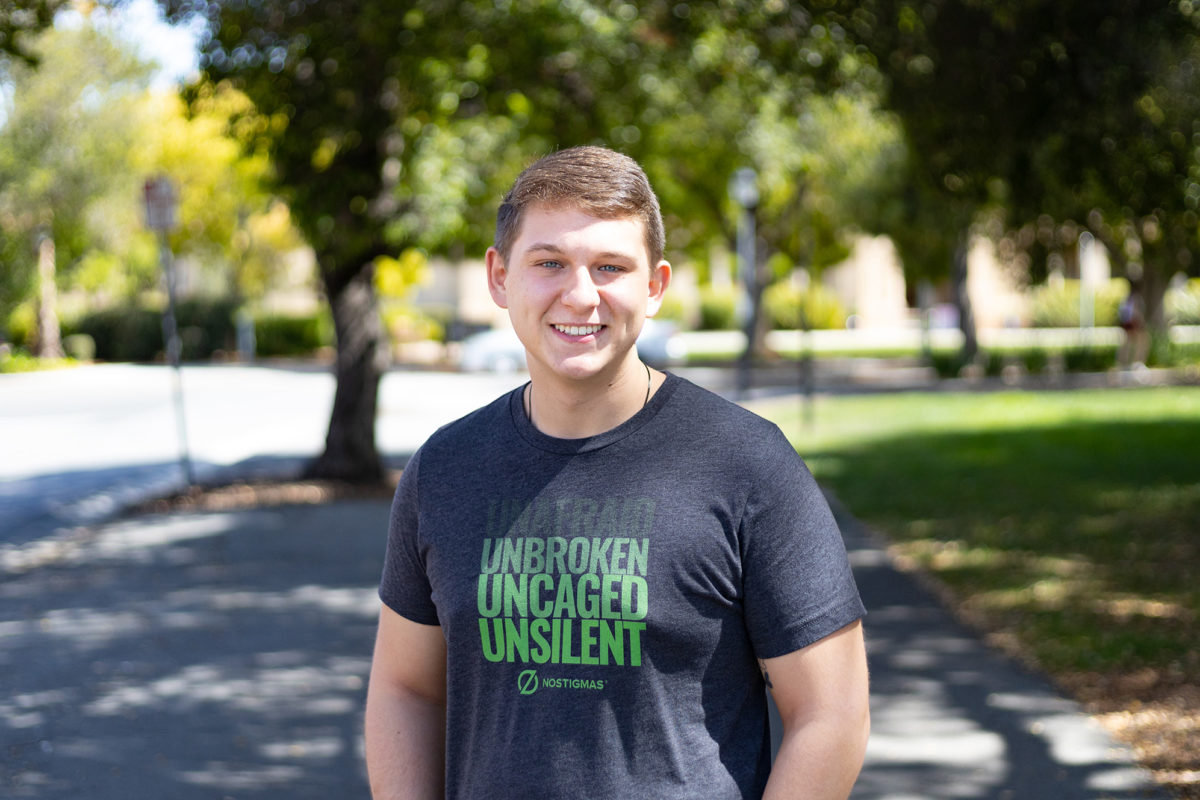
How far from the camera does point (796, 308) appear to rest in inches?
1836

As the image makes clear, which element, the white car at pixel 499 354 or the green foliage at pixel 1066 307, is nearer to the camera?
the white car at pixel 499 354

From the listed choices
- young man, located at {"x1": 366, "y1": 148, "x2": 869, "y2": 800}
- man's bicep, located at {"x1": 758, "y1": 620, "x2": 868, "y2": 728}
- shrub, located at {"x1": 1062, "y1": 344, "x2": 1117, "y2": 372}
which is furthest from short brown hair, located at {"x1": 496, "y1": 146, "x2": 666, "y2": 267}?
shrub, located at {"x1": 1062, "y1": 344, "x2": 1117, "y2": 372}

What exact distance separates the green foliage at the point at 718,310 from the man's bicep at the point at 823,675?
5459 centimetres

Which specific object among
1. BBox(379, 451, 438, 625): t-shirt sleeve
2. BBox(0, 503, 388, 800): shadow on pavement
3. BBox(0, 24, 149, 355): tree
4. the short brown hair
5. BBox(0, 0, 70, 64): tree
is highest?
BBox(0, 24, 149, 355): tree

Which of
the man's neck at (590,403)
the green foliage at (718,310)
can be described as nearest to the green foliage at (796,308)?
the green foliage at (718,310)

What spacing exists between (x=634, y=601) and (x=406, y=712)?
20.7 inches

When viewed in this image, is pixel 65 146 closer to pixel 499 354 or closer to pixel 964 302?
pixel 499 354

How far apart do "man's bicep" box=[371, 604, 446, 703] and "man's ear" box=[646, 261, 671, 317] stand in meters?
0.62

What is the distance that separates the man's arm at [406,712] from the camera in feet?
7.07

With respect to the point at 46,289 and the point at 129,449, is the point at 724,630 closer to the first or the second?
the point at 129,449

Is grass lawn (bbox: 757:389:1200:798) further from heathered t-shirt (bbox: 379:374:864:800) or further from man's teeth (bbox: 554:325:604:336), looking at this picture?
man's teeth (bbox: 554:325:604:336)

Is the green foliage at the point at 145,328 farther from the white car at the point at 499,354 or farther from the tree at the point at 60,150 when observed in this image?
the white car at the point at 499,354

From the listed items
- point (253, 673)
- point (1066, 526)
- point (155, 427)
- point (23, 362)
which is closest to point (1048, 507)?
point (1066, 526)

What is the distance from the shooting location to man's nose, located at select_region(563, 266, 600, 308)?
76.9 inches
